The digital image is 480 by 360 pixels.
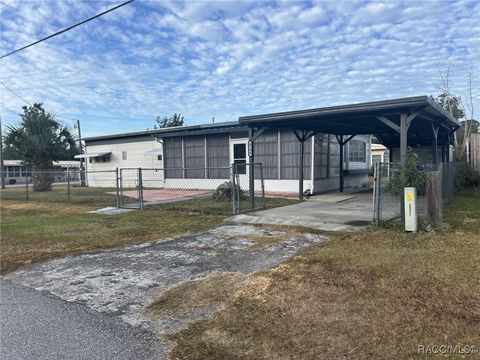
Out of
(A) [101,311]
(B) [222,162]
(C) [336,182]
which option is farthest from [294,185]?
(A) [101,311]

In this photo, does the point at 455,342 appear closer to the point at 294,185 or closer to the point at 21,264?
the point at 21,264

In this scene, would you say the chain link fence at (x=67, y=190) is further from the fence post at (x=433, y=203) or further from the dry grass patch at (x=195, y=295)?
the fence post at (x=433, y=203)

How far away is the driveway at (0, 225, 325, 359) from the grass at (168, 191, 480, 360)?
47 cm

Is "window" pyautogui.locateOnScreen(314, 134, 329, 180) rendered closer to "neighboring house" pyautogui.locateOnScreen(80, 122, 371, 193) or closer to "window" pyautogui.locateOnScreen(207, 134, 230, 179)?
"neighboring house" pyautogui.locateOnScreen(80, 122, 371, 193)

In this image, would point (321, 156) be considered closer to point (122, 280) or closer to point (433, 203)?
point (433, 203)

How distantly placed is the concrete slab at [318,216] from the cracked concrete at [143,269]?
125 centimetres

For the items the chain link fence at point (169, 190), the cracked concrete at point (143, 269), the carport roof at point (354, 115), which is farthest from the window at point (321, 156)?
the cracked concrete at point (143, 269)

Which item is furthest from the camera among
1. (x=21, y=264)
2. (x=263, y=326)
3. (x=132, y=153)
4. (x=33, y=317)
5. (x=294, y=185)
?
(x=132, y=153)

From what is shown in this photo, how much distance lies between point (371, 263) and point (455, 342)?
2.20 metres

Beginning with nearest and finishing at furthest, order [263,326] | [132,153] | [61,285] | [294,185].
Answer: [263,326]
[61,285]
[294,185]
[132,153]

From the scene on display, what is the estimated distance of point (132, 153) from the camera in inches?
965

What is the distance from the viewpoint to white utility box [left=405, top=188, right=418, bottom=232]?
7.22m

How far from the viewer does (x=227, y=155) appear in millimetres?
18812

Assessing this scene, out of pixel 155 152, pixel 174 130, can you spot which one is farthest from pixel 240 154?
pixel 155 152
